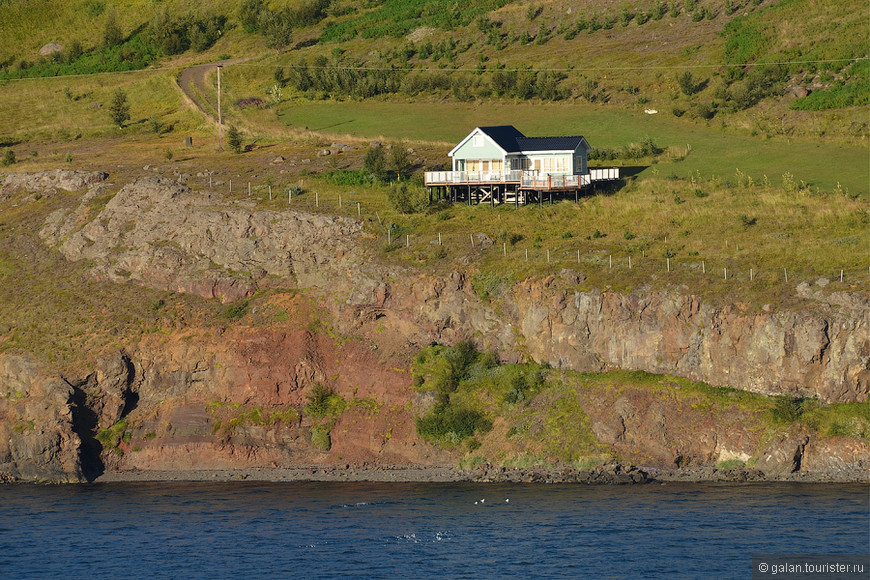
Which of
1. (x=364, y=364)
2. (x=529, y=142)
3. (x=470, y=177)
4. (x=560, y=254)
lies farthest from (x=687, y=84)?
(x=364, y=364)

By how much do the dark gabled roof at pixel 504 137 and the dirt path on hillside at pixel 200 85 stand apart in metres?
37.6

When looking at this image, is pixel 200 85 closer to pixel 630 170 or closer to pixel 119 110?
pixel 119 110

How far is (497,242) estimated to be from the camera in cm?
8319

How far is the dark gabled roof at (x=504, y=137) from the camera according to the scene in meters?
94.1

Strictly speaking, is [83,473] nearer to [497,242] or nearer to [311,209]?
[311,209]

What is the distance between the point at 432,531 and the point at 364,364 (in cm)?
1982

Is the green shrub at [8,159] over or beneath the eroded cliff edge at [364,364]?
over

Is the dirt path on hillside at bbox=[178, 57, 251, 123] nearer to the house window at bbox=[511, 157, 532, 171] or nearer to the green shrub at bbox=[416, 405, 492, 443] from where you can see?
the house window at bbox=[511, 157, 532, 171]

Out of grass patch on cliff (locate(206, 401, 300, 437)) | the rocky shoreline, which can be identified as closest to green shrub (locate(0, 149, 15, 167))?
the rocky shoreline

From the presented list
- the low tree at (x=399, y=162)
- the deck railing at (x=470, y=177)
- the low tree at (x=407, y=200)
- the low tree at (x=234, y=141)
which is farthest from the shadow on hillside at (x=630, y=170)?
the low tree at (x=234, y=141)

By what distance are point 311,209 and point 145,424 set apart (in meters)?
21.3

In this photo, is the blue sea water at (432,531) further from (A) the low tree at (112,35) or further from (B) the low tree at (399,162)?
(A) the low tree at (112,35)

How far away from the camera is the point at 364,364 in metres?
77.3

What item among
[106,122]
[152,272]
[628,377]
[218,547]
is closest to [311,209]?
[152,272]
